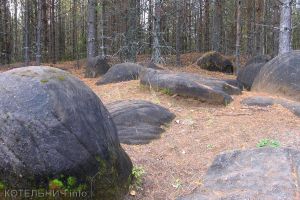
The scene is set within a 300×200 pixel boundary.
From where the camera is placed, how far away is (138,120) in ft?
21.4

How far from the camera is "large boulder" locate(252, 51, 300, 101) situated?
868 cm

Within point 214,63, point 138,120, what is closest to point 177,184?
point 138,120

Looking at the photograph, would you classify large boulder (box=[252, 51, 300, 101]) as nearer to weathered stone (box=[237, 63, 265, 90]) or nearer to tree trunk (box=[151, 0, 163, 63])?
weathered stone (box=[237, 63, 265, 90])

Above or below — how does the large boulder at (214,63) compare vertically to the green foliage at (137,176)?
above

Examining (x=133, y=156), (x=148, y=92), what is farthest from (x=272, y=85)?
(x=133, y=156)

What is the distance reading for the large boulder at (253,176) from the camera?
3873 millimetres

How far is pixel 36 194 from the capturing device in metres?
3.47

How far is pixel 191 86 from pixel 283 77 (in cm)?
234

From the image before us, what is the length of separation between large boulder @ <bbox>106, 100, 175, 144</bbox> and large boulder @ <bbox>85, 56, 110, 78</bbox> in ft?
22.8

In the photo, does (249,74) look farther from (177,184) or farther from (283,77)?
(177,184)

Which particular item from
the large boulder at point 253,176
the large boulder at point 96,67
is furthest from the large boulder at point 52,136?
the large boulder at point 96,67

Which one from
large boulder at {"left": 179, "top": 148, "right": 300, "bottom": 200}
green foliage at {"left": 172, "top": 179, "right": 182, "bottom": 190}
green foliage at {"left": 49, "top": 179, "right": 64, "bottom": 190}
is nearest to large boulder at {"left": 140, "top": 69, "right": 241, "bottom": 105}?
large boulder at {"left": 179, "top": 148, "right": 300, "bottom": 200}

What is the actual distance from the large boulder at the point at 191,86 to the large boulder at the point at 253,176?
299 centimetres

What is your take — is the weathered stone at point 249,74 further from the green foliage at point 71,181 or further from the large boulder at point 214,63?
the green foliage at point 71,181
